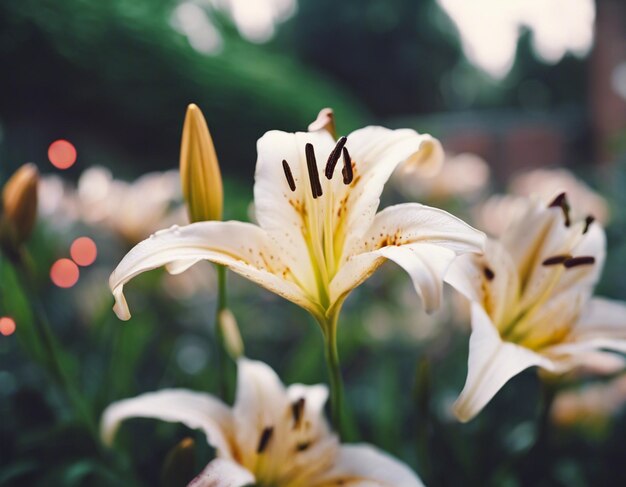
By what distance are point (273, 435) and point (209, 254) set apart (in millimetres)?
141

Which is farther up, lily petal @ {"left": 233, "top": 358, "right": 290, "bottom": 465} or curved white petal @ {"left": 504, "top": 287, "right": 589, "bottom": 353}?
curved white petal @ {"left": 504, "top": 287, "right": 589, "bottom": 353}

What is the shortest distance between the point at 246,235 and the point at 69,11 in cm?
159

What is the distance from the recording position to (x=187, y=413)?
37cm

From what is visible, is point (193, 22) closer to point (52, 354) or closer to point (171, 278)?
point (171, 278)

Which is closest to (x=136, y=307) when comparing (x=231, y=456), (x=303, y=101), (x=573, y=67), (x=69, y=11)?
(x=231, y=456)

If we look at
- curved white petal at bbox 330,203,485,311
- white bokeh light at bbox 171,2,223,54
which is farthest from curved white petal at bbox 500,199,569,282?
white bokeh light at bbox 171,2,223,54

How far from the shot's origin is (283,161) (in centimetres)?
35

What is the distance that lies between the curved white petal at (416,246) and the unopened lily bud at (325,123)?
64 mm

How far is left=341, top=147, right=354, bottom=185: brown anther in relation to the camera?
36cm

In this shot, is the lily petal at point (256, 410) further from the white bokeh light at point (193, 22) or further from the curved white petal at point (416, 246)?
the white bokeh light at point (193, 22)

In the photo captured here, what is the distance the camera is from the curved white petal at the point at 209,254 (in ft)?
0.99

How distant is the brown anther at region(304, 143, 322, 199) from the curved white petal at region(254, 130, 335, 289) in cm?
1

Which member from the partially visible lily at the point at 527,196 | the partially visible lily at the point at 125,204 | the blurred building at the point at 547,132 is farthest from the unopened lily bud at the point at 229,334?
the blurred building at the point at 547,132

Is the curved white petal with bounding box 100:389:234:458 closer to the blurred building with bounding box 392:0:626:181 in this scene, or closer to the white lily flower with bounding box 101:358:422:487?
the white lily flower with bounding box 101:358:422:487
